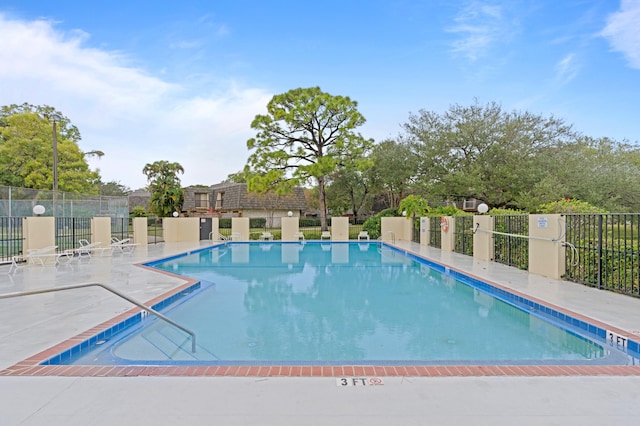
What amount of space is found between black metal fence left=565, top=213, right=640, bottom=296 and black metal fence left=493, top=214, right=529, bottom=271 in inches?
67.1

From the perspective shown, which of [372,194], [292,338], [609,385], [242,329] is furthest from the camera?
[372,194]

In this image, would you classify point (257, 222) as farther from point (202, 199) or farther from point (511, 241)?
point (511, 241)

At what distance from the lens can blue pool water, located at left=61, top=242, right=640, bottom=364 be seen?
4.42 meters

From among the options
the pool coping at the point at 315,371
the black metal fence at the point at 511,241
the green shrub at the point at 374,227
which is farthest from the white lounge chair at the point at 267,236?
the pool coping at the point at 315,371

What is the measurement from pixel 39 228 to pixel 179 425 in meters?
11.8

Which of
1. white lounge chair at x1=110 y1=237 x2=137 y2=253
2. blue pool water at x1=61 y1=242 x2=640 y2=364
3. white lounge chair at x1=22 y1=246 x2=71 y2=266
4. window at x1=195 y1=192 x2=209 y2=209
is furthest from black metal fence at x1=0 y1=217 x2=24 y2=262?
window at x1=195 y1=192 x2=209 y2=209

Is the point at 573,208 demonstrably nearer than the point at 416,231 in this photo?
Yes

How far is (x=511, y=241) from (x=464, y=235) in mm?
3336

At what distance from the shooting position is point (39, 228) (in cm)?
1159

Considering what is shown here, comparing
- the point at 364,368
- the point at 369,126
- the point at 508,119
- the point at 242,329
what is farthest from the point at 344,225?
the point at 364,368

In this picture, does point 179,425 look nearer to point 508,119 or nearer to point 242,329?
point 242,329

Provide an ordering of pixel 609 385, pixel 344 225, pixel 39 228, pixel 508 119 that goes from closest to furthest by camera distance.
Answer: pixel 609 385
pixel 39 228
pixel 508 119
pixel 344 225

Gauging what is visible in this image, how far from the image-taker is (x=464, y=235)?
1386cm

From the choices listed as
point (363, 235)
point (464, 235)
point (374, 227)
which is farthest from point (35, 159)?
point (464, 235)
